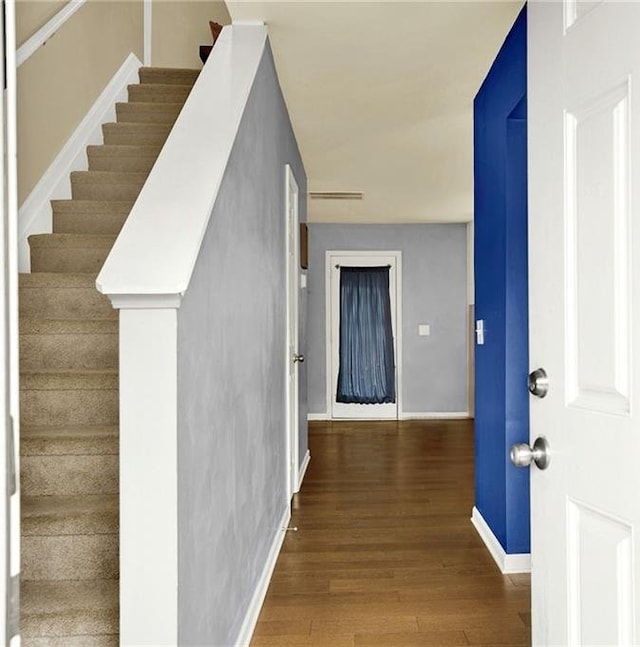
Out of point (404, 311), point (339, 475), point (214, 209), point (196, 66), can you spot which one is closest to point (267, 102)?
point (214, 209)

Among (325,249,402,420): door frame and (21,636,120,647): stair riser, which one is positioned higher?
(325,249,402,420): door frame

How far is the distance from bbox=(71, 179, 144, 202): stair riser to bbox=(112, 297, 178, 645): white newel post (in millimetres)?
1875

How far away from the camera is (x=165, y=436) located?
1.15 meters

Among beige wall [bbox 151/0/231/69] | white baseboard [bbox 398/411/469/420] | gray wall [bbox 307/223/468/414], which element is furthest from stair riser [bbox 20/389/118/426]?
white baseboard [bbox 398/411/469/420]

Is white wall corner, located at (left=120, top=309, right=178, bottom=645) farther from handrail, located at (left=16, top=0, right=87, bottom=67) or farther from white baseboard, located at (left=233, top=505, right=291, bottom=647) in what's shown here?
handrail, located at (left=16, top=0, right=87, bottom=67)

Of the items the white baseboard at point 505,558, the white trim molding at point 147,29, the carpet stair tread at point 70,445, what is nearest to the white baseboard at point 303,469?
the white baseboard at point 505,558

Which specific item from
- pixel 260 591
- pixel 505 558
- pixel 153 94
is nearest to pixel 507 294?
pixel 505 558

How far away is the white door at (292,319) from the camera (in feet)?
10.9

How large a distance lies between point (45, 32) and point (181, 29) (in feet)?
8.11

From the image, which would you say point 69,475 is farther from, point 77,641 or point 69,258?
point 69,258

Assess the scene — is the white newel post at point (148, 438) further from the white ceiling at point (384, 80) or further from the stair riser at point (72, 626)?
the white ceiling at point (384, 80)

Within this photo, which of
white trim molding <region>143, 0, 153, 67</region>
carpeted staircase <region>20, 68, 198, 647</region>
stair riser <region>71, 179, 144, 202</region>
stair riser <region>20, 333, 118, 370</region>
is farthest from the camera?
white trim molding <region>143, 0, 153, 67</region>

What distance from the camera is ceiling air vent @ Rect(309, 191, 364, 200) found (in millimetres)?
5454

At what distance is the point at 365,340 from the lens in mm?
6910
